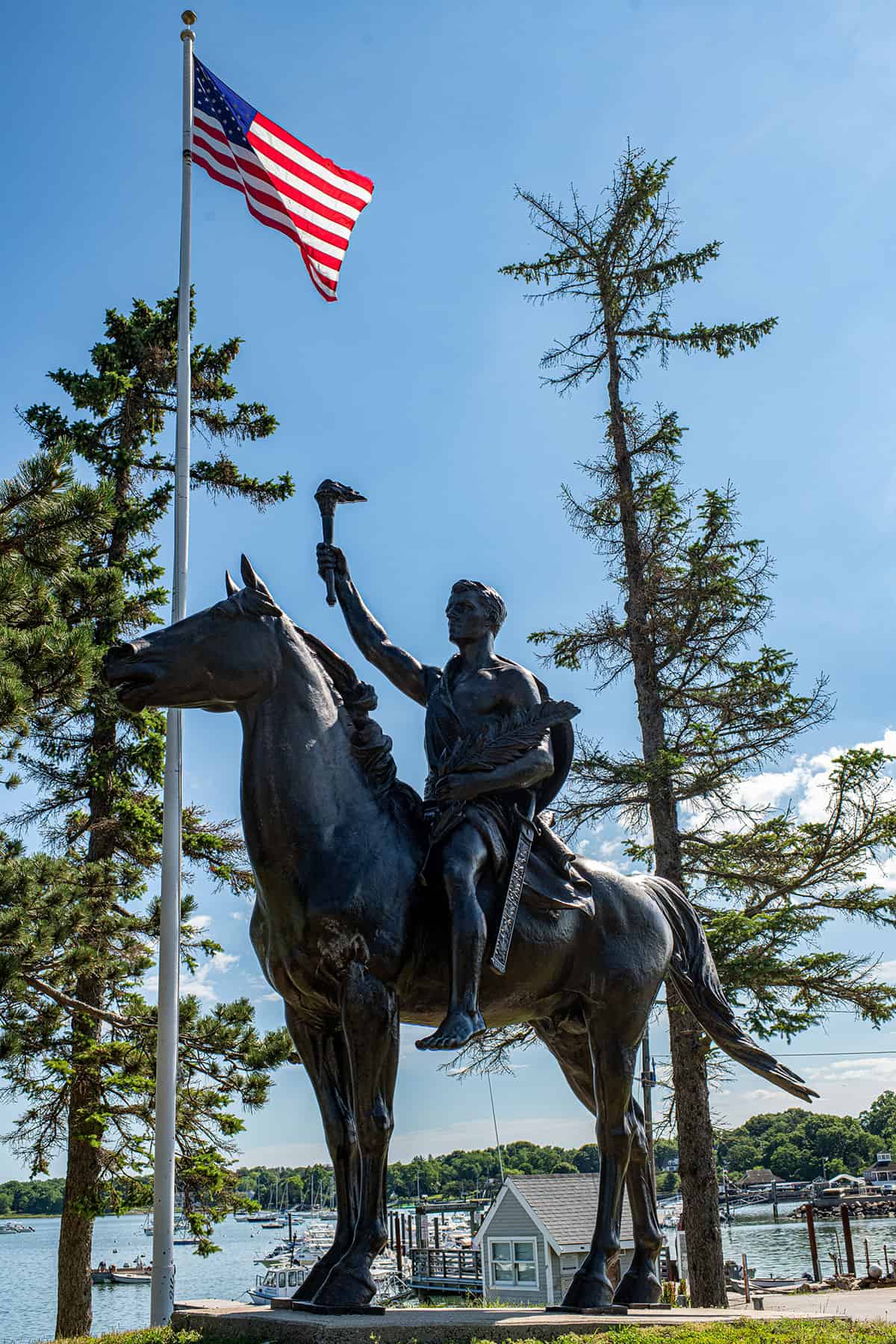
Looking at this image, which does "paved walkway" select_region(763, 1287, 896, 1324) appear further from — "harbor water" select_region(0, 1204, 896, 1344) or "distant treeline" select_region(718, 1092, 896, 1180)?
"distant treeline" select_region(718, 1092, 896, 1180)

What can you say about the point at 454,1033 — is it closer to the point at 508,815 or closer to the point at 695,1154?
the point at 508,815

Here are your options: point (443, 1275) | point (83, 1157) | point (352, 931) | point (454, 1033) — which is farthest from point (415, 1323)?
point (443, 1275)

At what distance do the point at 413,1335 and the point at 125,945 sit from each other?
12459 mm

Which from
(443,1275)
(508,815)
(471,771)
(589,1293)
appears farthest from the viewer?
(443,1275)

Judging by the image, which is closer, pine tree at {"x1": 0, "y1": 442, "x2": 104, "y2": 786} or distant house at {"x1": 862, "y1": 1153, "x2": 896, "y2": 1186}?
pine tree at {"x1": 0, "y1": 442, "x2": 104, "y2": 786}

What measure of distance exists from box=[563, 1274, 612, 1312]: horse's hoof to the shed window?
2651 centimetres

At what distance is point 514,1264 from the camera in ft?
99.9

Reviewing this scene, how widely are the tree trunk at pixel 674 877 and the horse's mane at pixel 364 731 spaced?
9.50 metres

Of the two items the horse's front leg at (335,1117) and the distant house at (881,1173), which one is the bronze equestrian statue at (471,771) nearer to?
the horse's front leg at (335,1117)

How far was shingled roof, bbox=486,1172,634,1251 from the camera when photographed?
94.9 ft

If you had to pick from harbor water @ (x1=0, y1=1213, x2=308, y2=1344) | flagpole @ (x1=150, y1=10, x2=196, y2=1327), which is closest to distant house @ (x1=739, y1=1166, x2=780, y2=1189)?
harbor water @ (x1=0, y1=1213, x2=308, y2=1344)

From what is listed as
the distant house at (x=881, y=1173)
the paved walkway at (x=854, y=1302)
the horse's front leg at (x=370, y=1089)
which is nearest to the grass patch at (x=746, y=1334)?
the horse's front leg at (x=370, y=1089)

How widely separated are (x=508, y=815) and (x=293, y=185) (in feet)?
26.0

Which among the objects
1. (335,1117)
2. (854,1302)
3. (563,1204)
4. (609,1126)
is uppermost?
(335,1117)
